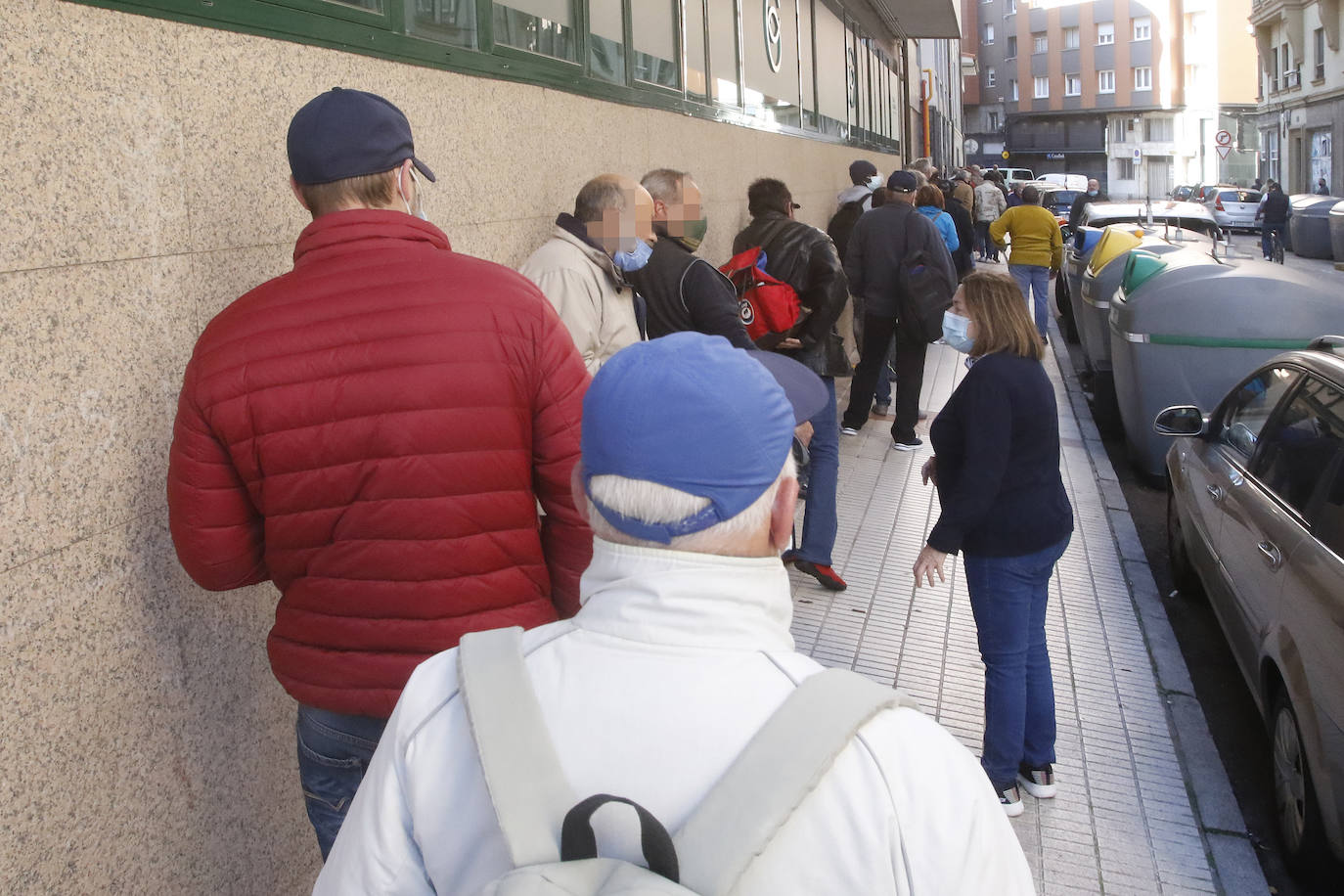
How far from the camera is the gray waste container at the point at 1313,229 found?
29.7m

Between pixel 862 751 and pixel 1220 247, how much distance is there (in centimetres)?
1248

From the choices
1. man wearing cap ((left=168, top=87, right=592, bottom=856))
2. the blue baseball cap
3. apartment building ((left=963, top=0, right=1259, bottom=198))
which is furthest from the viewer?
apartment building ((left=963, top=0, right=1259, bottom=198))

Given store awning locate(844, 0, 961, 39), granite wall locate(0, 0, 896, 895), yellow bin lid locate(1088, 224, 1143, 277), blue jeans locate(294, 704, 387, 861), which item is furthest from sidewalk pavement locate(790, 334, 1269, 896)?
store awning locate(844, 0, 961, 39)

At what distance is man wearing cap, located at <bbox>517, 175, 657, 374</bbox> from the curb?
2.52 m

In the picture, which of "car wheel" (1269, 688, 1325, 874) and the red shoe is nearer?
"car wheel" (1269, 688, 1325, 874)

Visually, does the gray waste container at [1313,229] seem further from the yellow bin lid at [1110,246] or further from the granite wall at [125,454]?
the granite wall at [125,454]

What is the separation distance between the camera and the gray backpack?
3.78 ft

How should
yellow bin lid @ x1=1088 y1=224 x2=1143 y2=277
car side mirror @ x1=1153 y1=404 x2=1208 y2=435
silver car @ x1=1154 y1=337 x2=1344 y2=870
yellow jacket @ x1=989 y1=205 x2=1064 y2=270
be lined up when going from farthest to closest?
yellow jacket @ x1=989 y1=205 x2=1064 y2=270
yellow bin lid @ x1=1088 y1=224 x2=1143 y2=277
car side mirror @ x1=1153 y1=404 x2=1208 y2=435
silver car @ x1=1154 y1=337 x2=1344 y2=870

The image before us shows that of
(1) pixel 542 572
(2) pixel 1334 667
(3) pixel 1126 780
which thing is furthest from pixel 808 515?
(1) pixel 542 572

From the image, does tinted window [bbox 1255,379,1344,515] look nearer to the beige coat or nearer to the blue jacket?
the beige coat

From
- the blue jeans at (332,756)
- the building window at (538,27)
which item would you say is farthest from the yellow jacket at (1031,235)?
the blue jeans at (332,756)

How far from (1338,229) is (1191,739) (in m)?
26.9

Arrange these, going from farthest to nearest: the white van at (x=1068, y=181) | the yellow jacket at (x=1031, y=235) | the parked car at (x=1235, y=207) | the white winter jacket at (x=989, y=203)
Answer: the white van at (x=1068, y=181)
the parked car at (x=1235, y=207)
the white winter jacket at (x=989, y=203)
the yellow jacket at (x=1031, y=235)

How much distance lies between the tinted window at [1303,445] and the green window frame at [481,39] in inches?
128
